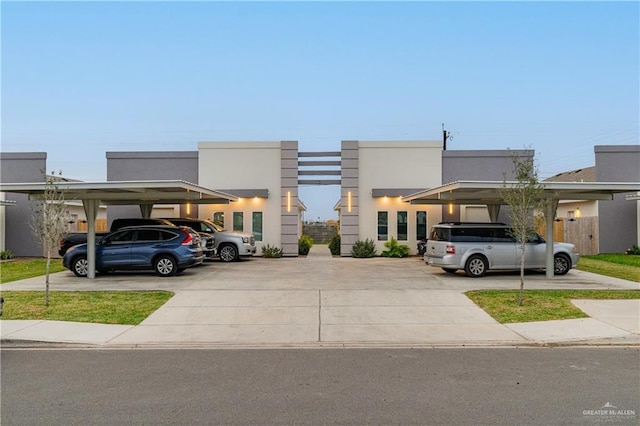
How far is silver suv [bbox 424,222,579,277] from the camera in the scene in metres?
16.0

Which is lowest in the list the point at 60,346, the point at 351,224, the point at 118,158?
the point at 60,346

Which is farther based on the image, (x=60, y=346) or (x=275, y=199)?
(x=275, y=199)

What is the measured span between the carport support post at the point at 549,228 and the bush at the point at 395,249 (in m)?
9.35

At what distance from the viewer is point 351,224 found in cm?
2581

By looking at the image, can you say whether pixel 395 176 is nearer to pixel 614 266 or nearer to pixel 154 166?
pixel 614 266

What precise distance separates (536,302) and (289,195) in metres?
16.1

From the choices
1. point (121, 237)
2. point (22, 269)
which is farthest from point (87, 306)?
point (22, 269)

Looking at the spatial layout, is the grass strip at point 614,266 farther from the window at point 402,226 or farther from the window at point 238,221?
the window at point 238,221

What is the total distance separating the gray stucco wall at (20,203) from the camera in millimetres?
25344

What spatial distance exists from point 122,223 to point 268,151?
28.1ft
